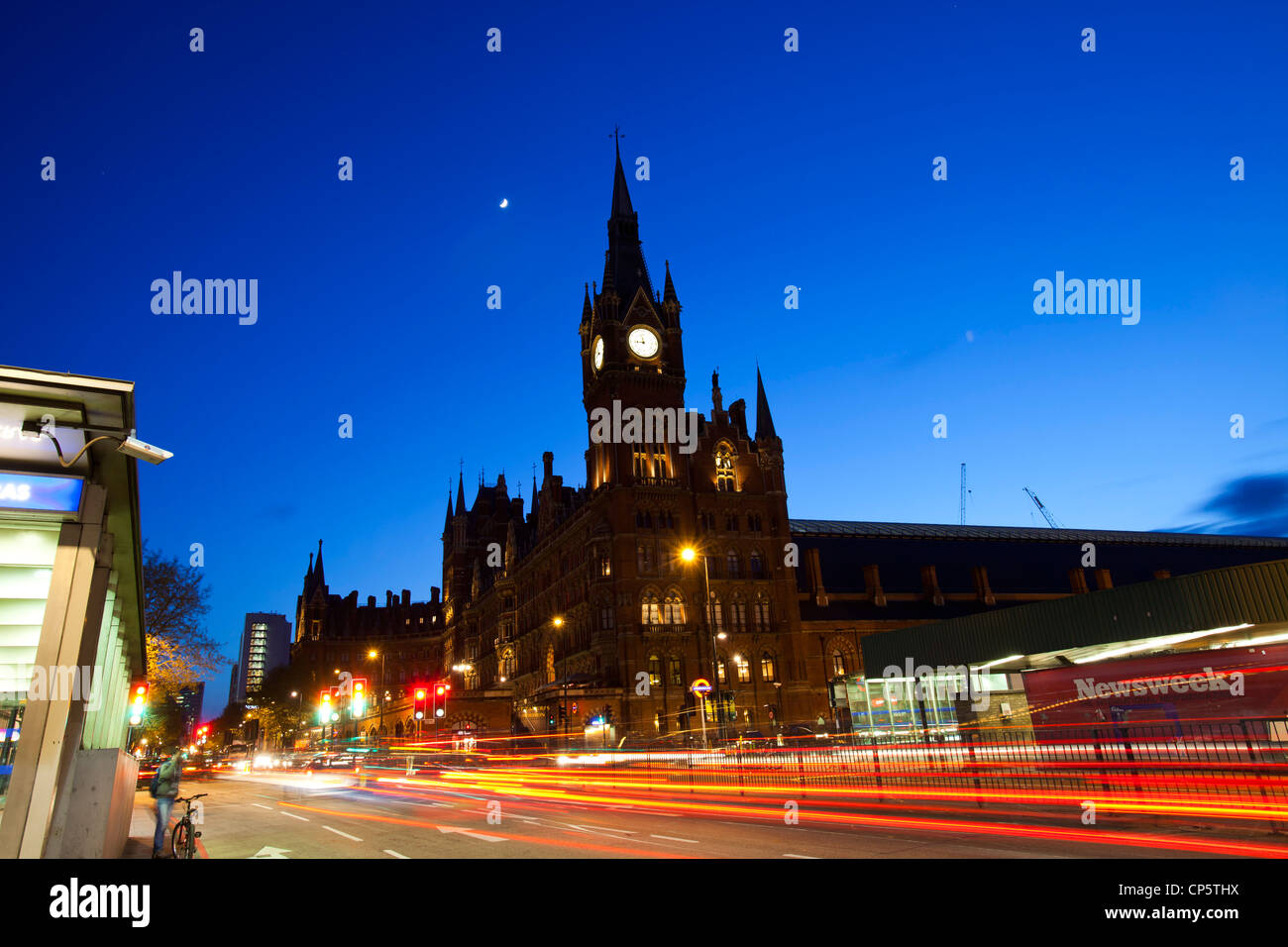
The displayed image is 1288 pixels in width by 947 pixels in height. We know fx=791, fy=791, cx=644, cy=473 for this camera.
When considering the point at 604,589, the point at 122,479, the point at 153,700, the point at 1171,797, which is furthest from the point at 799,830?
the point at 153,700

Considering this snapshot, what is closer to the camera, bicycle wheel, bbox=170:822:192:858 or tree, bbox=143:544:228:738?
bicycle wheel, bbox=170:822:192:858

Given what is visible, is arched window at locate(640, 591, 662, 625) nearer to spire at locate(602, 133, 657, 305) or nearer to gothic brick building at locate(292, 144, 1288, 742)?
gothic brick building at locate(292, 144, 1288, 742)

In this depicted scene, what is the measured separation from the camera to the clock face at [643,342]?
73312mm

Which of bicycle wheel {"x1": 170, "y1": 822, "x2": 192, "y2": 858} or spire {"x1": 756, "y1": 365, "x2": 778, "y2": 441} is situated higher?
spire {"x1": 756, "y1": 365, "x2": 778, "y2": 441}

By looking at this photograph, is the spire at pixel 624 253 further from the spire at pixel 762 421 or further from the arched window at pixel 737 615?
the arched window at pixel 737 615

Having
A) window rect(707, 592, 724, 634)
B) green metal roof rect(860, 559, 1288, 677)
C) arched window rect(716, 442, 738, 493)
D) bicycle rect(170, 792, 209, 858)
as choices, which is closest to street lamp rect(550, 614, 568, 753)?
window rect(707, 592, 724, 634)

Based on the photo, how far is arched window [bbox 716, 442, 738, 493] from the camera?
70750mm

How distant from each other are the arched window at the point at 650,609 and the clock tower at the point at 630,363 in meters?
9.83

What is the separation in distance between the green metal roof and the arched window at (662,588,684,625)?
28.7 meters

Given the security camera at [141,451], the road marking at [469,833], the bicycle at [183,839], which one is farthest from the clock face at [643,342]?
the security camera at [141,451]
